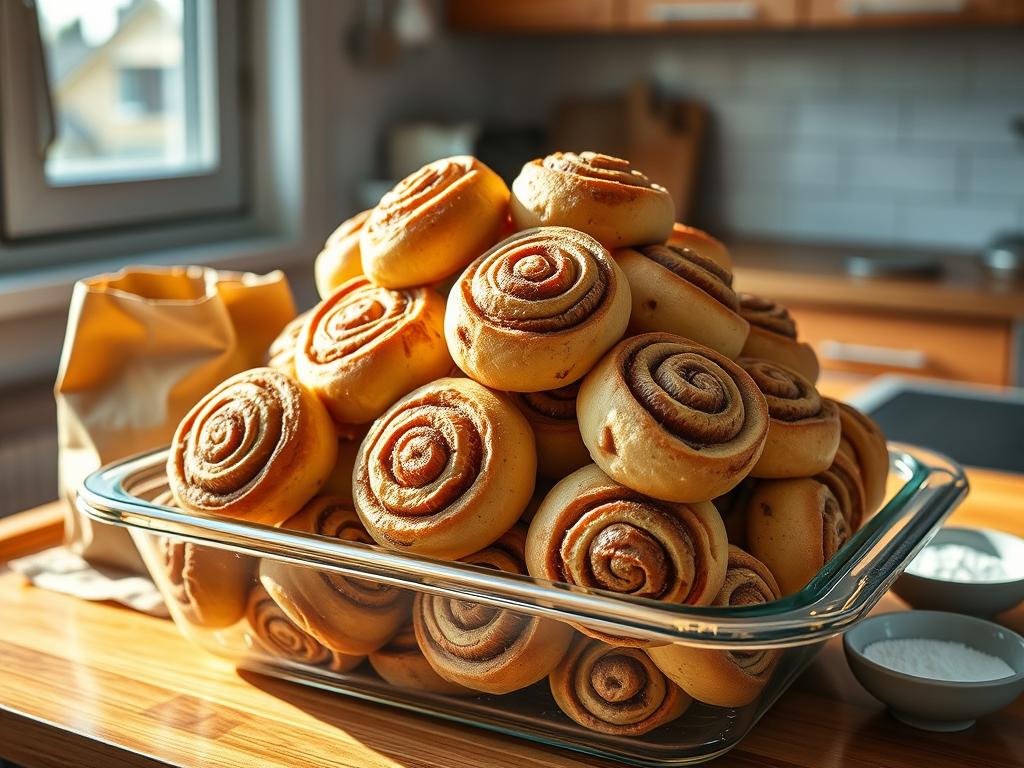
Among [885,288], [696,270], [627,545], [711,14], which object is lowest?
[885,288]

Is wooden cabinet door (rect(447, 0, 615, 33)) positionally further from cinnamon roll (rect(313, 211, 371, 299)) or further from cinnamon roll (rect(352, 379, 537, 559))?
cinnamon roll (rect(352, 379, 537, 559))

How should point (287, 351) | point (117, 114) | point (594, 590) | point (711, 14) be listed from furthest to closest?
point (711, 14), point (117, 114), point (287, 351), point (594, 590)

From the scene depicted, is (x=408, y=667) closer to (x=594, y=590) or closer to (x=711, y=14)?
(x=594, y=590)

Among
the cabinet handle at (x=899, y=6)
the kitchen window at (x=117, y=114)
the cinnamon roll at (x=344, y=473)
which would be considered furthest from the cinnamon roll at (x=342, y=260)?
the cabinet handle at (x=899, y=6)

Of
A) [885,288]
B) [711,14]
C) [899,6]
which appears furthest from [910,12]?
[885,288]

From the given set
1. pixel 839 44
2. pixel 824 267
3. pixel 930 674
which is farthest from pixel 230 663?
pixel 839 44

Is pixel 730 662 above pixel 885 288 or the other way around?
above

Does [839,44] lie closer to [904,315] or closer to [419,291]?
[904,315]
